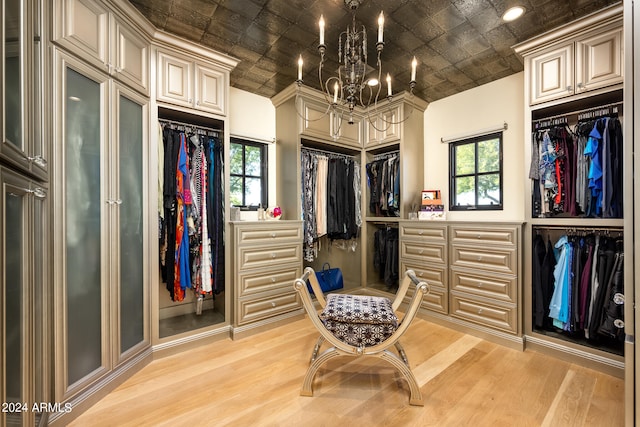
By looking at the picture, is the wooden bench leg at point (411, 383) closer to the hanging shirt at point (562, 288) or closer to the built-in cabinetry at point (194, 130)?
the hanging shirt at point (562, 288)

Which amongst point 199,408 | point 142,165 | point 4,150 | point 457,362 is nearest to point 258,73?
point 142,165

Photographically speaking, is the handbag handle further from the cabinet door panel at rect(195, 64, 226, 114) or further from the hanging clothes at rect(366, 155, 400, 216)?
the cabinet door panel at rect(195, 64, 226, 114)

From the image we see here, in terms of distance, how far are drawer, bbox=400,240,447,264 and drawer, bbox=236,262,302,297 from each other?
1218 mm

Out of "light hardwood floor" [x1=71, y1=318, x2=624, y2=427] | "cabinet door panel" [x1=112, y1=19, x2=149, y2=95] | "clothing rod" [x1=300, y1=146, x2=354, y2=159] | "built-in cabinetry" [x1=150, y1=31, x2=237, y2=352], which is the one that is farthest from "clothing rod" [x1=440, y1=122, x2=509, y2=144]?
"cabinet door panel" [x1=112, y1=19, x2=149, y2=95]

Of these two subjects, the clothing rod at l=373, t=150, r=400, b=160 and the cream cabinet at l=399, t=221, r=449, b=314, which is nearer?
the cream cabinet at l=399, t=221, r=449, b=314

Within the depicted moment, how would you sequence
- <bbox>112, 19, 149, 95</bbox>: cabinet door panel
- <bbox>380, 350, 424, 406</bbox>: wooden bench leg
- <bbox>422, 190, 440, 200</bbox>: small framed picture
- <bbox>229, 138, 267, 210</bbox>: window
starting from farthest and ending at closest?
<bbox>422, 190, 440, 200</bbox>: small framed picture, <bbox>229, 138, 267, 210</bbox>: window, <bbox>112, 19, 149, 95</bbox>: cabinet door panel, <bbox>380, 350, 424, 406</bbox>: wooden bench leg

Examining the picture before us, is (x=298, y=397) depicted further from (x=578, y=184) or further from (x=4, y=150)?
(x=578, y=184)

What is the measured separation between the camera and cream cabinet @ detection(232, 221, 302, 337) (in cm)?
253

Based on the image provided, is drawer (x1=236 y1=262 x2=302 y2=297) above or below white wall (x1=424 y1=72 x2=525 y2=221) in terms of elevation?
below

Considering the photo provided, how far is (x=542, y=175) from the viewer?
232cm

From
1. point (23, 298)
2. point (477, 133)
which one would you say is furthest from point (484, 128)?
point (23, 298)

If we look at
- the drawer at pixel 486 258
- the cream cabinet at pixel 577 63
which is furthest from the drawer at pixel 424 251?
the cream cabinet at pixel 577 63

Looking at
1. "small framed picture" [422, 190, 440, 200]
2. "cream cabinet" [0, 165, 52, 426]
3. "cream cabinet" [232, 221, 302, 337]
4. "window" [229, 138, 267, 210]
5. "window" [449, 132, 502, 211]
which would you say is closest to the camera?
"cream cabinet" [0, 165, 52, 426]

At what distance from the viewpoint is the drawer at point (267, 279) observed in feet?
8.41
